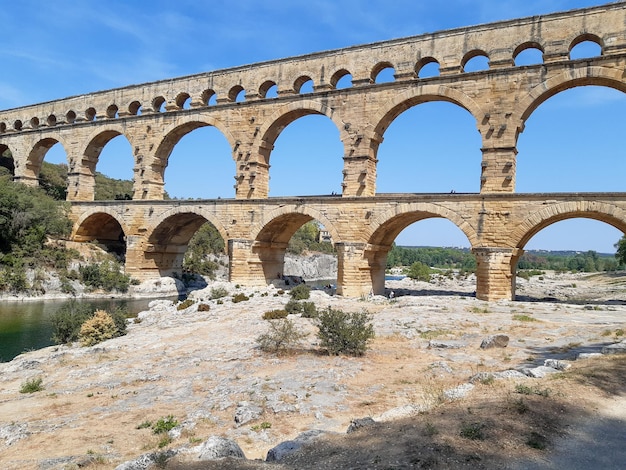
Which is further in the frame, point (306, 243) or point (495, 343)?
point (306, 243)

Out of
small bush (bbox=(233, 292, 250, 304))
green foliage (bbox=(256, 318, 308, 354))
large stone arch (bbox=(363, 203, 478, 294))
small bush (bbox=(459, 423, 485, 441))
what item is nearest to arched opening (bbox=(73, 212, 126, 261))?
small bush (bbox=(233, 292, 250, 304))

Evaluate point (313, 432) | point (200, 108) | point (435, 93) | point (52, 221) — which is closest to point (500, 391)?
point (313, 432)

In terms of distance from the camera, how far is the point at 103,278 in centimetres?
2894

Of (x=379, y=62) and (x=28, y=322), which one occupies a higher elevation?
(x=379, y=62)

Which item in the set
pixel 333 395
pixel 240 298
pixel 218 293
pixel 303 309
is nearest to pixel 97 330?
pixel 303 309

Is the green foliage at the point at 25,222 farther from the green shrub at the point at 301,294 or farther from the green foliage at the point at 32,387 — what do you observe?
the green foliage at the point at 32,387

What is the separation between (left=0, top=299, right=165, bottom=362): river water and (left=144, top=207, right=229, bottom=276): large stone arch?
293cm

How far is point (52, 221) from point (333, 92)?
19037mm

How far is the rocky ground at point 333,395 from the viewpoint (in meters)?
4.73

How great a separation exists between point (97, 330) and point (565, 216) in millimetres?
17178

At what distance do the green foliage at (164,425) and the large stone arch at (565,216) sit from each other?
15432 millimetres

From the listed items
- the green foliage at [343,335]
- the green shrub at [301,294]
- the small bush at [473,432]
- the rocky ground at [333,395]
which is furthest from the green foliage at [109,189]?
the small bush at [473,432]

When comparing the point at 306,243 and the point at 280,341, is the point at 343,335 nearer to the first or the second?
the point at 280,341

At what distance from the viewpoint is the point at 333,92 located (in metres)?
23.0
